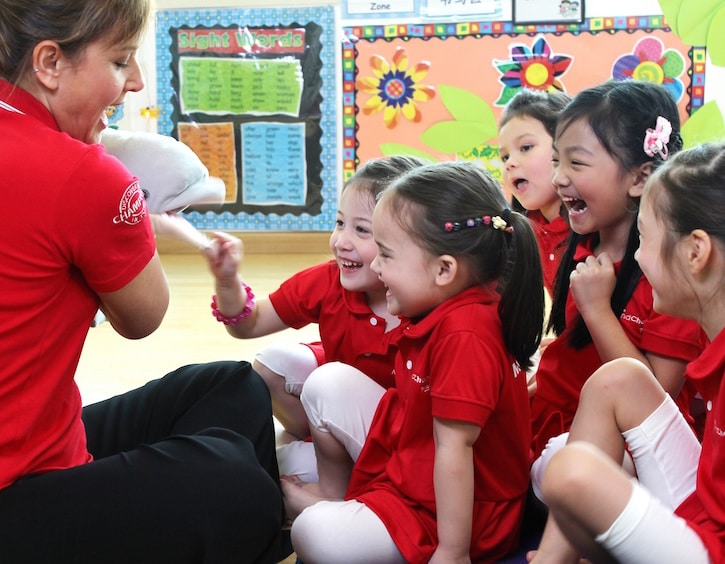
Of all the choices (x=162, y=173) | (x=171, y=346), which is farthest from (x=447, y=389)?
(x=171, y=346)

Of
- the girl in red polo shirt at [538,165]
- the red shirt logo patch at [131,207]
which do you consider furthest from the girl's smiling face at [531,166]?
the red shirt logo patch at [131,207]

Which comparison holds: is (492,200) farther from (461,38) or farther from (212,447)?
(461,38)

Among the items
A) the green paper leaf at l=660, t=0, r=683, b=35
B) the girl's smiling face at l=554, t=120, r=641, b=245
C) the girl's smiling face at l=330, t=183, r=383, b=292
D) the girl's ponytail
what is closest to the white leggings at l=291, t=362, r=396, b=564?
the girl's smiling face at l=330, t=183, r=383, b=292

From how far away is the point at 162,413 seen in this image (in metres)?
1.17

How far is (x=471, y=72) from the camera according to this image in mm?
3328

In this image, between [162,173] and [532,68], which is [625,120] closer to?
[162,173]

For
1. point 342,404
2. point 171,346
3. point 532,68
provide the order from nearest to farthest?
point 342,404 → point 171,346 → point 532,68

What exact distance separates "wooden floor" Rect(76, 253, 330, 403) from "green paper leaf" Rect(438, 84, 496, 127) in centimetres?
94

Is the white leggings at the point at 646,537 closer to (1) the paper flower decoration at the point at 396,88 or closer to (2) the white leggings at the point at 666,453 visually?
(2) the white leggings at the point at 666,453

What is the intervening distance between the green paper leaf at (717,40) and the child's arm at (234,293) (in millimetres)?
2410

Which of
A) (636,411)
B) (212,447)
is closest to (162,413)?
(212,447)

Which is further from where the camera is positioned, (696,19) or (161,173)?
(696,19)

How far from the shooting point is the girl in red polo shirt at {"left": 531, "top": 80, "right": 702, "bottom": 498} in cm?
119

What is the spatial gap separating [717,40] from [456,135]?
0.98m
